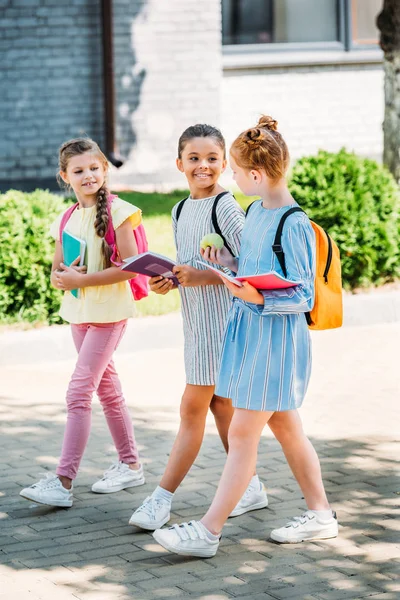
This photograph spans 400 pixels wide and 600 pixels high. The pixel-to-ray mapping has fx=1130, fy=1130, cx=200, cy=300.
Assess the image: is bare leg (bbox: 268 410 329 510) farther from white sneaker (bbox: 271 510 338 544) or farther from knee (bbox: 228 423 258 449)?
knee (bbox: 228 423 258 449)

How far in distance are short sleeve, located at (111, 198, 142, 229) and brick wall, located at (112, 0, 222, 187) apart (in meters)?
10.7

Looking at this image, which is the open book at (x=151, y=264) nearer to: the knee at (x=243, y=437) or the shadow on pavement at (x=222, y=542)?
the knee at (x=243, y=437)

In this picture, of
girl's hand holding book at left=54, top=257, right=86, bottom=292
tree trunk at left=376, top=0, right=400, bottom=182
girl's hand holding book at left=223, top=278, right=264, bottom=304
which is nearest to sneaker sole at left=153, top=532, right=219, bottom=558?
girl's hand holding book at left=223, top=278, right=264, bottom=304

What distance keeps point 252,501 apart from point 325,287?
123 centimetres

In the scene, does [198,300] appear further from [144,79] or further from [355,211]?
[144,79]

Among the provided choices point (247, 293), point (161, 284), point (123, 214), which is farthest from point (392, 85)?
point (247, 293)

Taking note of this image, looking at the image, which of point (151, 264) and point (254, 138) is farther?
point (151, 264)

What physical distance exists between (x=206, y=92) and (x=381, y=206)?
6453 mm

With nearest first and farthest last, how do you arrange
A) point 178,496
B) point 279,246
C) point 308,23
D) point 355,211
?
point 279,246 → point 178,496 → point 355,211 → point 308,23

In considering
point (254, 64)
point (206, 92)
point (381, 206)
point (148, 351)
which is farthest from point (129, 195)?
point (148, 351)

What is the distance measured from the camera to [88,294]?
5.40m

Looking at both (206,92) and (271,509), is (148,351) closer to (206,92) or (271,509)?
(271,509)

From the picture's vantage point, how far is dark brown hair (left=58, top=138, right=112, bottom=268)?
5.35 metres

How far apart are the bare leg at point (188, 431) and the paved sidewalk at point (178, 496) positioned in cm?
27
